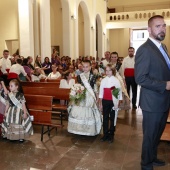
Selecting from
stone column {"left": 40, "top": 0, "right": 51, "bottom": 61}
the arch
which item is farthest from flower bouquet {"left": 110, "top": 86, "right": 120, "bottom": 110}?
the arch

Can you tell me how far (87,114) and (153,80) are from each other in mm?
1935

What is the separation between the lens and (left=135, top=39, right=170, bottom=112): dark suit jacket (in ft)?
7.44

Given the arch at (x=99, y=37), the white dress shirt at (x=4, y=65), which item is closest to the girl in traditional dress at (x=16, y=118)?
the white dress shirt at (x=4, y=65)

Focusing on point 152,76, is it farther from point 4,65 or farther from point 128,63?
point 4,65

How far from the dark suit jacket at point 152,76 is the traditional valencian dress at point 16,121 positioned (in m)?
2.24

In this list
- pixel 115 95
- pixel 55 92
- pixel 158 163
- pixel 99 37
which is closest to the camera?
pixel 158 163

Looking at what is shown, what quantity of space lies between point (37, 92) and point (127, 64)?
251 centimetres

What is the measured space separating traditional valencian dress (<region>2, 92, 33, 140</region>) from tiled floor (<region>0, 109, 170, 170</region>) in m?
0.14

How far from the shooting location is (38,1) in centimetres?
885

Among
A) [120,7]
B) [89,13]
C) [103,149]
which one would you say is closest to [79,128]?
[103,149]

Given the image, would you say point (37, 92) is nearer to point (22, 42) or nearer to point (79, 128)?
point (79, 128)

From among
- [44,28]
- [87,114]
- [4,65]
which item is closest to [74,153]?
[87,114]

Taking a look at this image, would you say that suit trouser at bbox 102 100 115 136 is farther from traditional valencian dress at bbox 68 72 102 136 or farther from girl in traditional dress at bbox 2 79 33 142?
girl in traditional dress at bbox 2 79 33 142

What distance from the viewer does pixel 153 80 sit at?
2.26 meters
